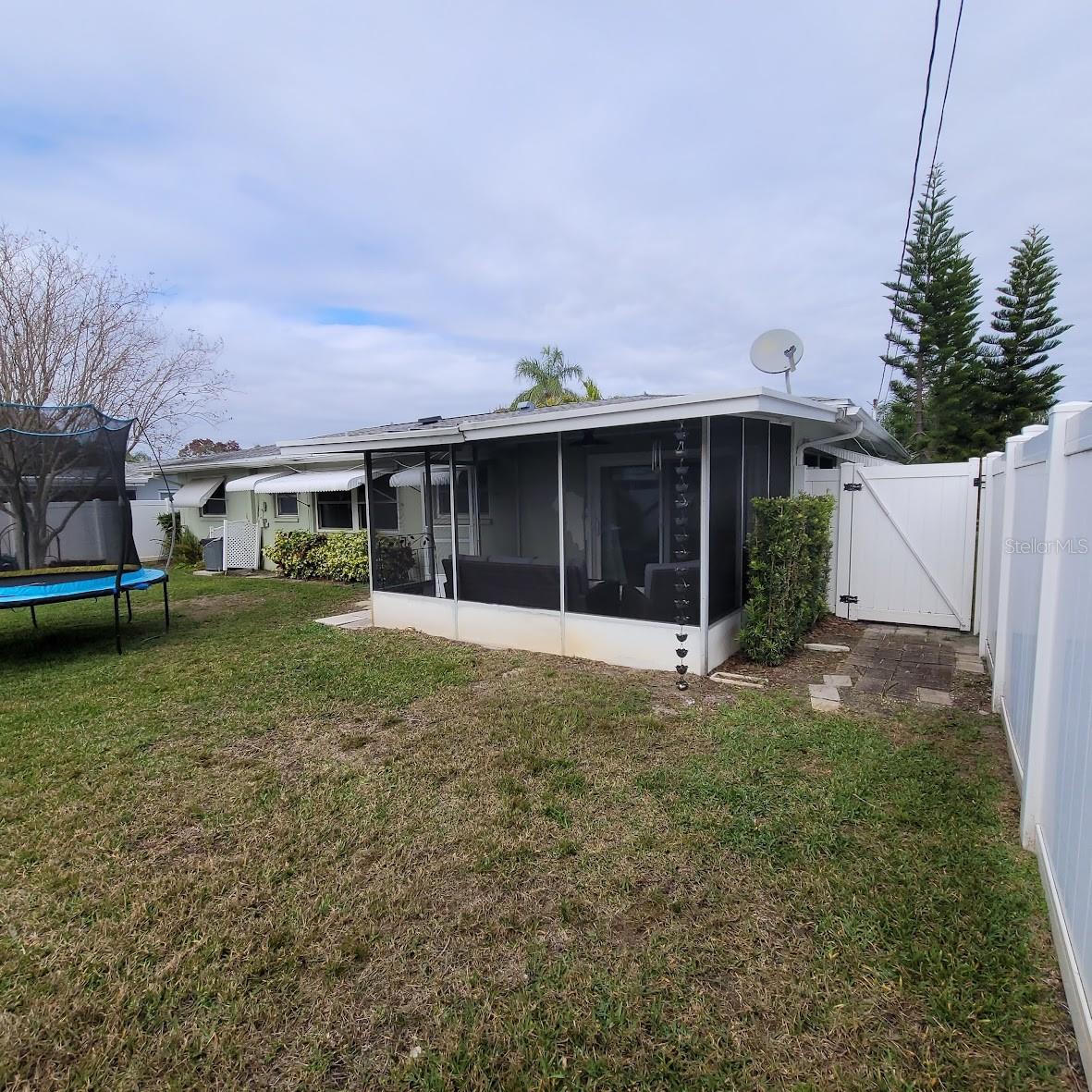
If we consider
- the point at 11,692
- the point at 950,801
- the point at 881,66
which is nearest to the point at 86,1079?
the point at 950,801

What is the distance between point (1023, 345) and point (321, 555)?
2271 cm

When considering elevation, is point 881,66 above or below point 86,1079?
above

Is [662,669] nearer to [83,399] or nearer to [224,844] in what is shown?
[224,844]

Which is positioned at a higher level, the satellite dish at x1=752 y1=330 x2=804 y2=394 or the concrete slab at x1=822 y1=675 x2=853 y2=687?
the satellite dish at x1=752 y1=330 x2=804 y2=394

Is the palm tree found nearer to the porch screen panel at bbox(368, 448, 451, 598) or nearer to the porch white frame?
the porch screen panel at bbox(368, 448, 451, 598)

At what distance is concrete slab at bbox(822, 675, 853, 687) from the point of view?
17.1 ft

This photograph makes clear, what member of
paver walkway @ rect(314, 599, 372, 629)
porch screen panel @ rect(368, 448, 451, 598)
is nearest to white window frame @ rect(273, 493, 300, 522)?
paver walkway @ rect(314, 599, 372, 629)

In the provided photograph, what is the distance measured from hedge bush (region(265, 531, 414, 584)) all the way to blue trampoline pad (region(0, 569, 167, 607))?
5.14 metres

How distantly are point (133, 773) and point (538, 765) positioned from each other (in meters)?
2.55

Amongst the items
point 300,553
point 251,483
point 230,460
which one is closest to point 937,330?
point 300,553

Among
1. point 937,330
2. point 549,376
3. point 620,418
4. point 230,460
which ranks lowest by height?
point 620,418

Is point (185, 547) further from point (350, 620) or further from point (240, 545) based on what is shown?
point (350, 620)

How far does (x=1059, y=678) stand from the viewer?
239cm

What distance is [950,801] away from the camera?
10.5 ft
